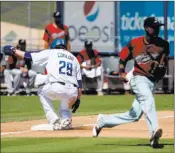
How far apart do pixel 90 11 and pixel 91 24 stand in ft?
1.55

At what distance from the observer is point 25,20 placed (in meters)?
33.2

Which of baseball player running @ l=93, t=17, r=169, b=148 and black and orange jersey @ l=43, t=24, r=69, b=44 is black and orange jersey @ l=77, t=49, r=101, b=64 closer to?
black and orange jersey @ l=43, t=24, r=69, b=44

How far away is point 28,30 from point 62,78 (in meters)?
20.7

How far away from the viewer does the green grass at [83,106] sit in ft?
61.5

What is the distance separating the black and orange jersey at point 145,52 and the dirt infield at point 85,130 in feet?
5.55

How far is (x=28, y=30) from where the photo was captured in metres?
34.5

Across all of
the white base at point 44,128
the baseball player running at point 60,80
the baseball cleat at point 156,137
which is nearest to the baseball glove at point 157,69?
the baseball cleat at point 156,137

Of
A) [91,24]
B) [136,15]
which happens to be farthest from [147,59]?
[91,24]

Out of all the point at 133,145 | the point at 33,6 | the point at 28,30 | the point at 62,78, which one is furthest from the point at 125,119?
the point at 28,30

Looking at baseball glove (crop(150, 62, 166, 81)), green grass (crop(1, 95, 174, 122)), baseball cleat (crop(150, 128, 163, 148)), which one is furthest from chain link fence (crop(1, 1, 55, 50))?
baseball cleat (crop(150, 128, 163, 148))

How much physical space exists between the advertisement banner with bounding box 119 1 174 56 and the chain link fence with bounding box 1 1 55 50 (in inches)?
152

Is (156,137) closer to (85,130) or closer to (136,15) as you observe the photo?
(85,130)

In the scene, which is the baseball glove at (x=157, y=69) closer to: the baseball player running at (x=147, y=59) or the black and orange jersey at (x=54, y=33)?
the baseball player running at (x=147, y=59)

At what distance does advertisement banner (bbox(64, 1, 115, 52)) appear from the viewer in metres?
28.2
